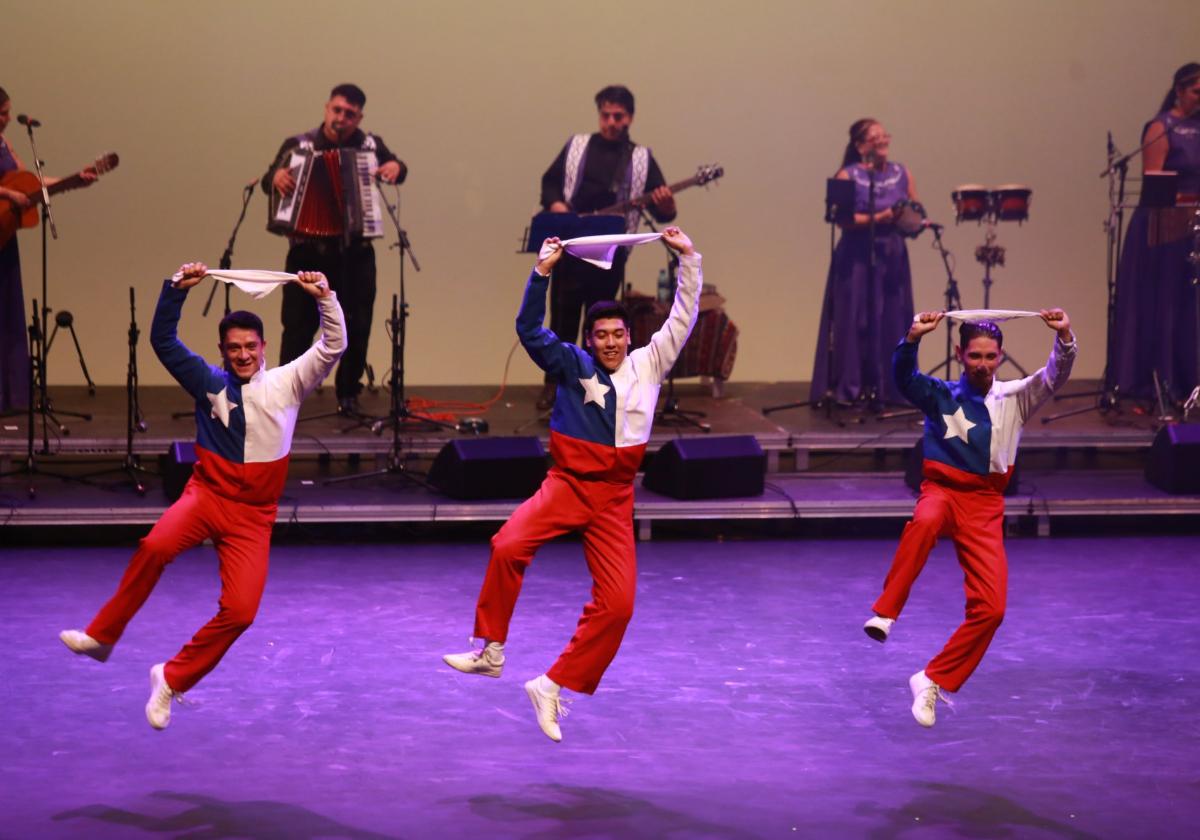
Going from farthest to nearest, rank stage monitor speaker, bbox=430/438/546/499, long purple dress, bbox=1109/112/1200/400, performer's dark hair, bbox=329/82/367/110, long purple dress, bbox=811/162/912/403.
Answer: long purple dress, bbox=811/162/912/403
long purple dress, bbox=1109/112/1200/400
performer's dark hair, bbox=329/82/367/110
stage monitor speaker, bbox=430/438/546/499

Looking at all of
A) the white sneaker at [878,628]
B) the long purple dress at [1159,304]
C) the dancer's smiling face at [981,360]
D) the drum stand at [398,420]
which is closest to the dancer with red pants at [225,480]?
the white sneaker at [878,628]

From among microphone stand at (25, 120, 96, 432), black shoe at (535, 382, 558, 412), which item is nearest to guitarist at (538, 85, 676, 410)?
black shoe at (535, 382, 558, 412)

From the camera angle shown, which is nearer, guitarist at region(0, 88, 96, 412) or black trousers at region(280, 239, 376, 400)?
black trousers at region(280, 239, 376, 400)

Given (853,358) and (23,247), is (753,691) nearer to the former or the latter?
(853,358)

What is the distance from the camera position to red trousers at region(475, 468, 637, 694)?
4.97 metres

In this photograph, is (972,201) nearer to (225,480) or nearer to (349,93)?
(349,93)

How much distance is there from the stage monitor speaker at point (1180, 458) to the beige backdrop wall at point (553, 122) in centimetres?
320

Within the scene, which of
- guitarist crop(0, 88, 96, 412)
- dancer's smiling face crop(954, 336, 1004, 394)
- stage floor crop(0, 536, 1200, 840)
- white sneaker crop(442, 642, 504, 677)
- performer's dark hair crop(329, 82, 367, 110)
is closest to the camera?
stage floor crop(0, 536, 1200, 840)

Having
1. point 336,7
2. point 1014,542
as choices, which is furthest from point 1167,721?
point 336,7

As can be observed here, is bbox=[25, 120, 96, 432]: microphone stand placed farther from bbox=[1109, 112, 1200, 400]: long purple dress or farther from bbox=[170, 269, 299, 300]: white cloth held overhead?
bbox=[1109, 112, 1200, 400]: long purple dress

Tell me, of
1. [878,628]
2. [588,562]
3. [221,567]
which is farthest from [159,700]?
[878,628]

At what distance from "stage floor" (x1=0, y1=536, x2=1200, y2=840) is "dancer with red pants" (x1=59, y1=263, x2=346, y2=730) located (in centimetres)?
39

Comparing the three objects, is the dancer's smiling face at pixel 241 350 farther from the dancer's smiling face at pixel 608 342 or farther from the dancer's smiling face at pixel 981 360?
the dancer's smiling face at pixel 981 360

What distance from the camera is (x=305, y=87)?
1090 cm
